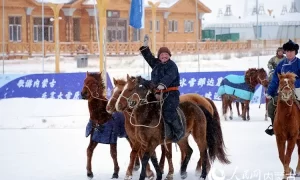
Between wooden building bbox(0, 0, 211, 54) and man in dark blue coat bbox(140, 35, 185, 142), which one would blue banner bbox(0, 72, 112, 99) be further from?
wooden building bbox(0, 0, 211, 54)

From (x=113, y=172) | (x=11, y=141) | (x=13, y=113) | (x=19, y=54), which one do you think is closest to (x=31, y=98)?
(x=13, y=113)

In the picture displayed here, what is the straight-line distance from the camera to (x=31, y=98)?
67.8ft

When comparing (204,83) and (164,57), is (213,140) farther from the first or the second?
(204,83)

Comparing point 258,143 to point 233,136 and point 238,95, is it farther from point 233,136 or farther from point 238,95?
point 238,95

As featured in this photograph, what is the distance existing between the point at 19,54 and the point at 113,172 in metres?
28.3

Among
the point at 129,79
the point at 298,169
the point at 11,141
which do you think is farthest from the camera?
the point at 11,141

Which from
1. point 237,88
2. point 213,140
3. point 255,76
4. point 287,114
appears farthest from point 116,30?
point 287,114

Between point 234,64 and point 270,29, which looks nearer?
point 234,64

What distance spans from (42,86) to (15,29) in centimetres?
1979

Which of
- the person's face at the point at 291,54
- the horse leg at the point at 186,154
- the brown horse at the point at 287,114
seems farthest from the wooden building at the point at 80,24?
the brown horse at the point at 287,114

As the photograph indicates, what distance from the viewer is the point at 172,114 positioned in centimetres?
902

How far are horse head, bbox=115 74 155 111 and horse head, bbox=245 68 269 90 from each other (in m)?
9.84

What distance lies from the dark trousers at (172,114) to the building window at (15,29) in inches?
1283

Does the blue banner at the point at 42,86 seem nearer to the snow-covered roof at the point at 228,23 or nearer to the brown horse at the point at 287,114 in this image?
the brown horse at the point at 287,114
